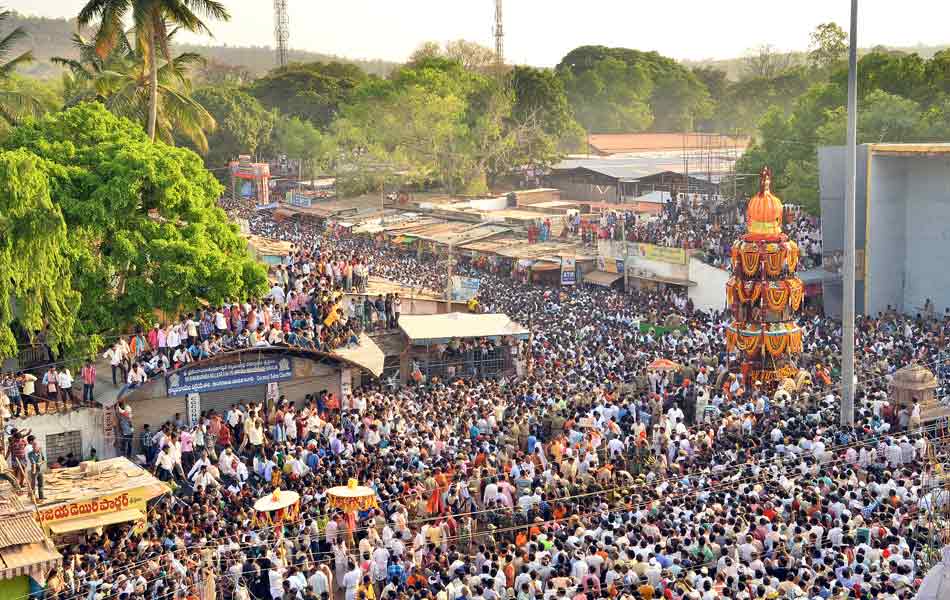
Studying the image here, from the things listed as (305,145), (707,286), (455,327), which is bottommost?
(707,286)

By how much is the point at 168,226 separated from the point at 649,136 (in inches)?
2095

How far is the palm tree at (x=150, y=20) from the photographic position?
25656mm

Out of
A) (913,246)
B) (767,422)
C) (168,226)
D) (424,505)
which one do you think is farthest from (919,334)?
(168,226)

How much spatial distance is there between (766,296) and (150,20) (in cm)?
1504

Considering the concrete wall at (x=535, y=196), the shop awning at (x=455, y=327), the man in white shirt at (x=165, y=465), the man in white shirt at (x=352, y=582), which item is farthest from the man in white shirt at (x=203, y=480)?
the concrete wall at (x=535, y=196)

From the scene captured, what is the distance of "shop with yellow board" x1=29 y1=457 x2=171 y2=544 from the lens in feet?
50.4

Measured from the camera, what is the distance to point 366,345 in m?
23.0

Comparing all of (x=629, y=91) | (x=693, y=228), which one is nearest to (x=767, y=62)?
(x=629, y=91)

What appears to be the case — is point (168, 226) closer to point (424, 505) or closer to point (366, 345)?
point (366, 345)

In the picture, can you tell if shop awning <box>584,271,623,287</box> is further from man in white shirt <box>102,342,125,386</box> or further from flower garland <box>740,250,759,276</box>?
man in white shirt <box>102,342,125,386</box>

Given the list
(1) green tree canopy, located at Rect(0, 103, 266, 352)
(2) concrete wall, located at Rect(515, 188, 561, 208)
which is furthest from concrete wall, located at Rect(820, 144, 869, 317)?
(2) concrete wall, located at Rect(515, 188, 561, 208)

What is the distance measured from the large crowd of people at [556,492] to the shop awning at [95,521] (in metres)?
0.25

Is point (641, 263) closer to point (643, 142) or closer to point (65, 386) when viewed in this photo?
point (65, 386)

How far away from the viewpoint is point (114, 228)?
2125cm
